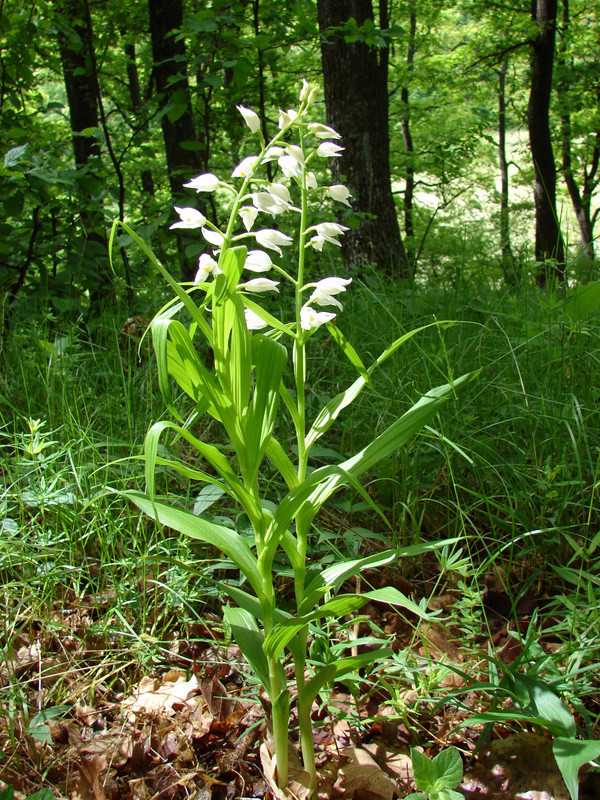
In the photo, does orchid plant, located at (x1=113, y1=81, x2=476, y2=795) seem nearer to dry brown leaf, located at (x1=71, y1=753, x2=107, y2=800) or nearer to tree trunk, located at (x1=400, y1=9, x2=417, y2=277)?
dry brown leaf, located at (x1=71, y1=753, x2=107, y2=800)

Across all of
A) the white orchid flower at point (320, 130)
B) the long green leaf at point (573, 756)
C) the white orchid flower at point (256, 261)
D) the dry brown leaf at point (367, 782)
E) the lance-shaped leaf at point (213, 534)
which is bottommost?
the dry brown leaf at point (367, 782)

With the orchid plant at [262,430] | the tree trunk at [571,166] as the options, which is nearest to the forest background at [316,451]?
the orchid plant at [262,430]

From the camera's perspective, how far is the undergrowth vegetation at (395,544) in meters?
1.22

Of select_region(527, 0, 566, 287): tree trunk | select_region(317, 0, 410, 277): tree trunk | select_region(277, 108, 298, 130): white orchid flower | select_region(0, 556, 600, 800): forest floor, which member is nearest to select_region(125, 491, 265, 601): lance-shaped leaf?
select_region(0, 556, 600, 800): forest floor

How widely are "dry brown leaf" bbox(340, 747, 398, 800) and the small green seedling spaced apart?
0.12 metres

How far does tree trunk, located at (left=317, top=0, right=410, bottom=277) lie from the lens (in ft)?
13.0

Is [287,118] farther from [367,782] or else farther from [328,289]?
[367,782]

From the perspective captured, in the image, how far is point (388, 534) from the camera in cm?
171

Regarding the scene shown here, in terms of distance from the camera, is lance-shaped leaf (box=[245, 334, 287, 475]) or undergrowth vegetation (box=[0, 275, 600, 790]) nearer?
lance-shaped leaf (box=[245, 334, 287, 475])

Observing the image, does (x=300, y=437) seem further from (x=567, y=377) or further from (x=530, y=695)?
(x=567, y=377)

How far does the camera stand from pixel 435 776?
96 cm

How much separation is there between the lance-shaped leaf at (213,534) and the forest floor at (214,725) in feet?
0.75

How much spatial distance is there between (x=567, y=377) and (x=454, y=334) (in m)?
0.52

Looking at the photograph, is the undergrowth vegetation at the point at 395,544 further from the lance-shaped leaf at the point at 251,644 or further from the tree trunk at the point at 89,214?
the tree trunk at the point at 89,214
